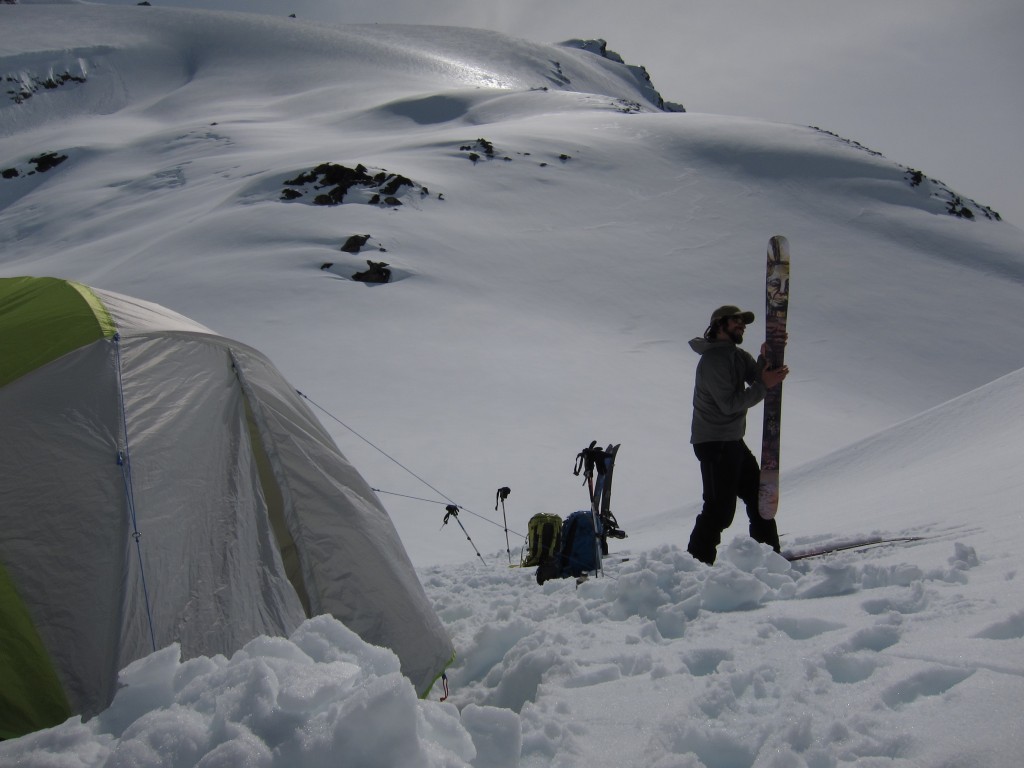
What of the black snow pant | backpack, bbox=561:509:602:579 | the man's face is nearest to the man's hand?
the man's face

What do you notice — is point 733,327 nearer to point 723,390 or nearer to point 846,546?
point 723,390

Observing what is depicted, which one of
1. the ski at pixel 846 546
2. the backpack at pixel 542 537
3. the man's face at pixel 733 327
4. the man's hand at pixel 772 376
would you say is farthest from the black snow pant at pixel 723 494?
the backpack at pixel 542 537

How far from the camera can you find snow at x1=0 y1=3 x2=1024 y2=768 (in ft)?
7.43

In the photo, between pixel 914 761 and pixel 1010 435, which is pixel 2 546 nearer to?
pixel 914 761

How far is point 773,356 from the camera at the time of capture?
15.1ft

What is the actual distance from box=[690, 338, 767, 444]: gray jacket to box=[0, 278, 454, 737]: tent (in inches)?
76.5

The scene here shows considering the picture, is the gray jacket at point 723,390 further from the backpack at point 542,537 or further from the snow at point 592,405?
the backpack at point 542,537

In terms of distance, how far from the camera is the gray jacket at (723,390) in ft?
14.8

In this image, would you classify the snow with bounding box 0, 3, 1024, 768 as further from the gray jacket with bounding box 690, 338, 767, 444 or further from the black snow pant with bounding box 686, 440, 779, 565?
the gray jacket with bounding box 690, 338, 767, 444

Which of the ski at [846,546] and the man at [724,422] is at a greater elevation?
the man at [724,422]

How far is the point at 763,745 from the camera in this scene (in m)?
2.24

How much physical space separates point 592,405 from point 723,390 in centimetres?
1001

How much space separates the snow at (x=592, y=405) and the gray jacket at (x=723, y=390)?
31.7 inches

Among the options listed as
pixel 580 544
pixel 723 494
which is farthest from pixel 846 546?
pixel 580 544
